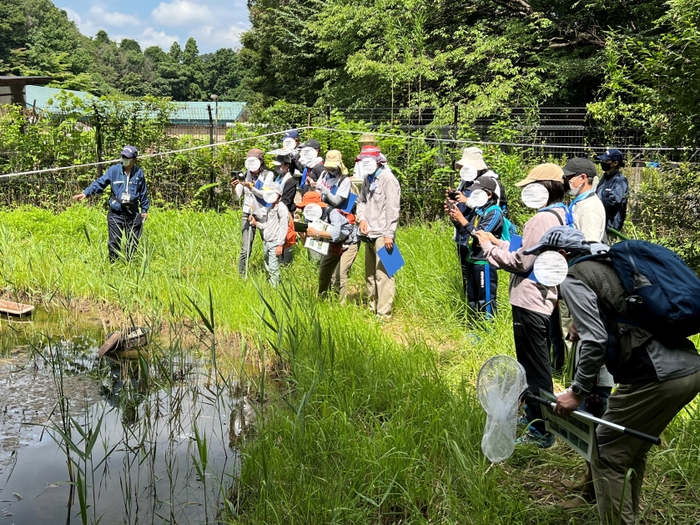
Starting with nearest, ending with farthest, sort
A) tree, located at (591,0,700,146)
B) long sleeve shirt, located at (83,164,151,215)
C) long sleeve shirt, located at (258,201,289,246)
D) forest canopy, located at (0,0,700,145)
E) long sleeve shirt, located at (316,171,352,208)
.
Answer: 1. tree, located at (591,0,700,146)
2. long sleeve shirt, located at (316,171,352,208)
3. long sleeve shirt, located at (258,201,289,246)
4. long sleeve shirt, located at (83,164,151,215)
5. forest canopy, located at (0,0,700,145)

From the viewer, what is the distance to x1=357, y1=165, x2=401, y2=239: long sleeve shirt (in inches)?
235

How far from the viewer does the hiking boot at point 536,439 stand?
3713 mm

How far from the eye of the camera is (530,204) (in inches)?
155

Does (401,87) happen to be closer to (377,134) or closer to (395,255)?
(377,134)

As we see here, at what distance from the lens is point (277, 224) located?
21.6 feet

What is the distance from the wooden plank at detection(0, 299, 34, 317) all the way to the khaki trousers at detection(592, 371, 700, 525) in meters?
5.61

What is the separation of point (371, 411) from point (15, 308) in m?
4.26

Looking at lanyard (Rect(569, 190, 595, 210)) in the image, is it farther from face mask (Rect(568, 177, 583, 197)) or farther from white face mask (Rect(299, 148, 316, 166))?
white face mask (Rect(299, 148, 316, 166))

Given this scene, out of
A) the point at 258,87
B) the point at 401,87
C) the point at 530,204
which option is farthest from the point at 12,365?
the point at 258,87

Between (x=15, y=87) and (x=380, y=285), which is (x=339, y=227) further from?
(x=15, y=87)

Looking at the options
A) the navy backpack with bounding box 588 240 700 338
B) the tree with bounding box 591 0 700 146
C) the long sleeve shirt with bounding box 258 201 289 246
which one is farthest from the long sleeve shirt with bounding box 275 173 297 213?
the navy backpack with bounding box 588 240 700 338

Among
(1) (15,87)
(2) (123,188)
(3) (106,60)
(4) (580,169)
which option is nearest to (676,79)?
(4) (580,169)

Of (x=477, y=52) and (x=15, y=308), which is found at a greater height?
(x=477, y=52)

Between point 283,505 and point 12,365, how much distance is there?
3.35m
